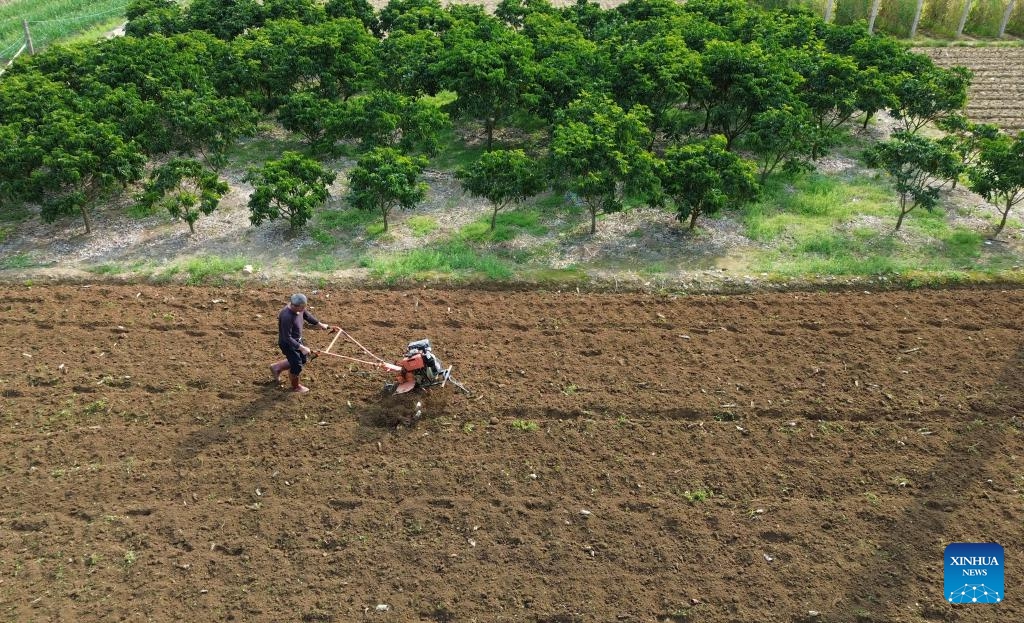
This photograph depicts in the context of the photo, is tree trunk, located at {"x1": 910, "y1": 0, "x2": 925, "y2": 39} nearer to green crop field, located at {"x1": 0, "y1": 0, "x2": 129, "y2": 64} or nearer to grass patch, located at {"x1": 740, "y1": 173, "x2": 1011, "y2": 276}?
grass patch, located at {"x1": 740, "y1": 173, "x2": 1011, "y2": 276}

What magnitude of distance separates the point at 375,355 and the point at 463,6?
16878mm

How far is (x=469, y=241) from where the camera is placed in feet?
58.9

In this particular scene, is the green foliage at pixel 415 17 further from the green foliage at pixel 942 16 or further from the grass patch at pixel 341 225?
the green foliage at pixel 942 16

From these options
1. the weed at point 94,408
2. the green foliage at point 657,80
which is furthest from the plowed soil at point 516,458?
the green foliage at point 657,80

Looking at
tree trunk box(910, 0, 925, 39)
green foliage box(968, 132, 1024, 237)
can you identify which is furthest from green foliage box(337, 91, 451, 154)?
tree trunk box(910, 0, 925, 39)

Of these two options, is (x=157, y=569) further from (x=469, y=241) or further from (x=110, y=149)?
(x=110, y=149)

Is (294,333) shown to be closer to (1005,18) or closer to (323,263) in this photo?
(323,263)

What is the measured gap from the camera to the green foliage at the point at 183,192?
57.9ft

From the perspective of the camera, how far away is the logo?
10.4 m

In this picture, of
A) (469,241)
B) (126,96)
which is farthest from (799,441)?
(126,96)

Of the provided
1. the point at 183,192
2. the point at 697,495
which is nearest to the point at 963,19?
the point at 697,495

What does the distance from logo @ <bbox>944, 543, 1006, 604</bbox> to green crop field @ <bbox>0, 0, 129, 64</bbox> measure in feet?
98.6

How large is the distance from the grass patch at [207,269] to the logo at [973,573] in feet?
44.0

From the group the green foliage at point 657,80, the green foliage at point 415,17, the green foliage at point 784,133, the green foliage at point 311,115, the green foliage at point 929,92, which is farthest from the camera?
the green foliage at point 415,17
